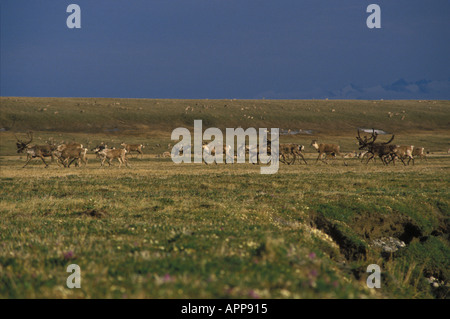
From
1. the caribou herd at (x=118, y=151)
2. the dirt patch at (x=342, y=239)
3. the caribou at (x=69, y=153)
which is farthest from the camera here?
the caribou herd at (x=118, y=151)

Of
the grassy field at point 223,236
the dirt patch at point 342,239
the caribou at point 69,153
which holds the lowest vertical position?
the dirt patch at point 342,239

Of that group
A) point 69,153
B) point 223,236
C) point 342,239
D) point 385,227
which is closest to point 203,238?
point 223,236

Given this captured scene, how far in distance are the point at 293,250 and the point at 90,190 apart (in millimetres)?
14606

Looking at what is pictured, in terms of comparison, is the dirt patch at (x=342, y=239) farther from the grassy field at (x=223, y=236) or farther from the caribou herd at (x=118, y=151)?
the caribou herd at (x=118, y=151)

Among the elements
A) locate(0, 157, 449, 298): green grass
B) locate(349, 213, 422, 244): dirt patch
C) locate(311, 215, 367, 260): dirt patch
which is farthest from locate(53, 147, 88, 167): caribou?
locate(349, 213, 422, 244): dirt patch

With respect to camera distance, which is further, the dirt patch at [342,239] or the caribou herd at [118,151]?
the caribou herd at [118,151]

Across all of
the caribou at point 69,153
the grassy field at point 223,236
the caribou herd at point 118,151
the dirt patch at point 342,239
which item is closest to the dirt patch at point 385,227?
the grassy field at point 223,236

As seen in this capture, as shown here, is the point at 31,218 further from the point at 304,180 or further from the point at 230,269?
the point at 304,180

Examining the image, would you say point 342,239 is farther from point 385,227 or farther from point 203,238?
point 203,238

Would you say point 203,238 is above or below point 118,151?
below

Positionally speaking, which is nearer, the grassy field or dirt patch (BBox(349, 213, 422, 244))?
the grassy field

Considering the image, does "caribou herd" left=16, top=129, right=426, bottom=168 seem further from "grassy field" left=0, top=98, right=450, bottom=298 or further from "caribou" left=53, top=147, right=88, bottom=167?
"grassy field" left=0, top=98, right=450, bottom=298

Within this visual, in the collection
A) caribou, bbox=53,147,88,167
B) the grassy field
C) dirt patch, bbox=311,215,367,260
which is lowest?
dirt patch, bbox=311,215,367,260
